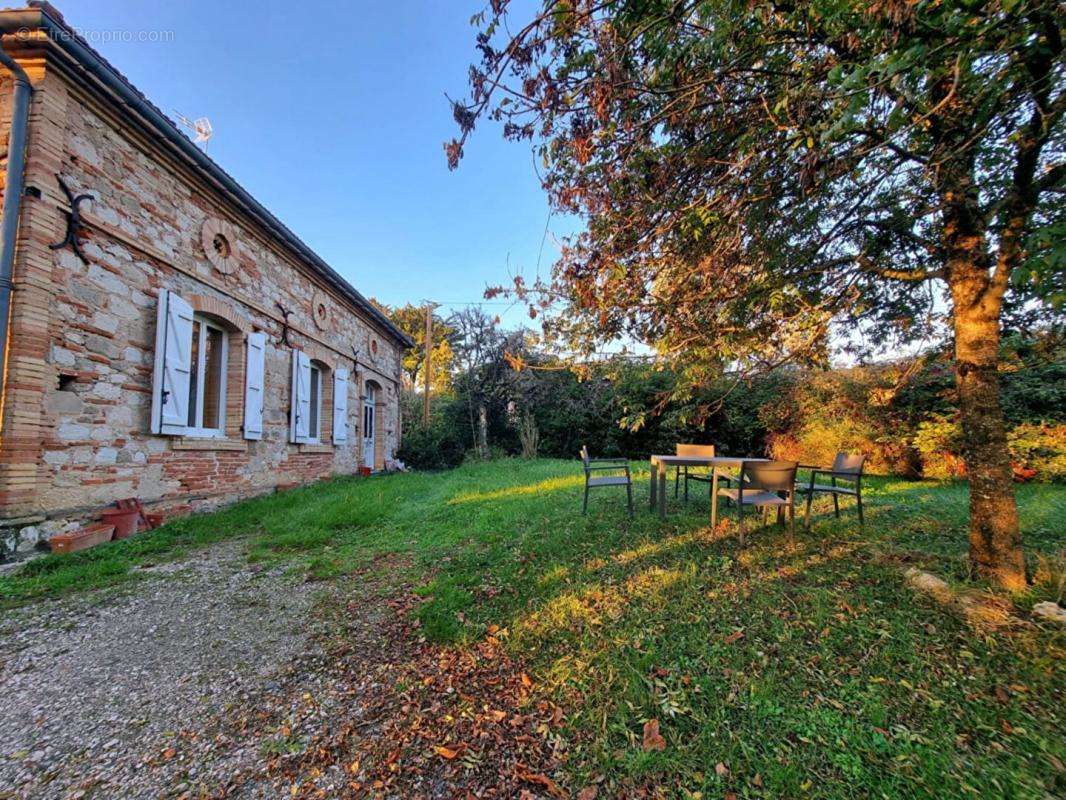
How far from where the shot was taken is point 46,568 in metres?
3.61

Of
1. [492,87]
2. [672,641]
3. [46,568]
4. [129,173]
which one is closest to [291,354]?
[129,173]

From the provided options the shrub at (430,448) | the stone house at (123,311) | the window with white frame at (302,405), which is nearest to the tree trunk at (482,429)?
the shrub at (430,448)

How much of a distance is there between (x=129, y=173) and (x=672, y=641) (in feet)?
23.5

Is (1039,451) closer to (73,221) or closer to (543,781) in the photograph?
(543,781)

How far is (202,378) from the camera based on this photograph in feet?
19.9

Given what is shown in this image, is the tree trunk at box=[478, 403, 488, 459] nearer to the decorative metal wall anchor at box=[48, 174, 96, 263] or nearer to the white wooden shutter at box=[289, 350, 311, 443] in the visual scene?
the white wooden shutter at box=[289, 350, 311, 443]

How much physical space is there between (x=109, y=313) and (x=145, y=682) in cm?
425

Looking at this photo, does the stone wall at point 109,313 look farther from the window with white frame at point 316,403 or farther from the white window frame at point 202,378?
the window with white frame at point 316,403

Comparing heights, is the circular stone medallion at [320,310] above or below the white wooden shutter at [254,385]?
above

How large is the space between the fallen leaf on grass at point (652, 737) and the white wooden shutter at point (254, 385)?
6.80 meters

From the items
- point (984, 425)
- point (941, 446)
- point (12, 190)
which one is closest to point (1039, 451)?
point (941, 446)

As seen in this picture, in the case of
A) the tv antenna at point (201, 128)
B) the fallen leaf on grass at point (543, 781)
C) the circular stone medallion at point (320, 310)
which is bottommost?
the fallen leaf on grass at point (543, 781)

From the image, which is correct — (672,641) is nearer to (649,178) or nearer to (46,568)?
(649,178)

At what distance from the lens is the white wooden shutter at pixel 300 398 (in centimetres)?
786
